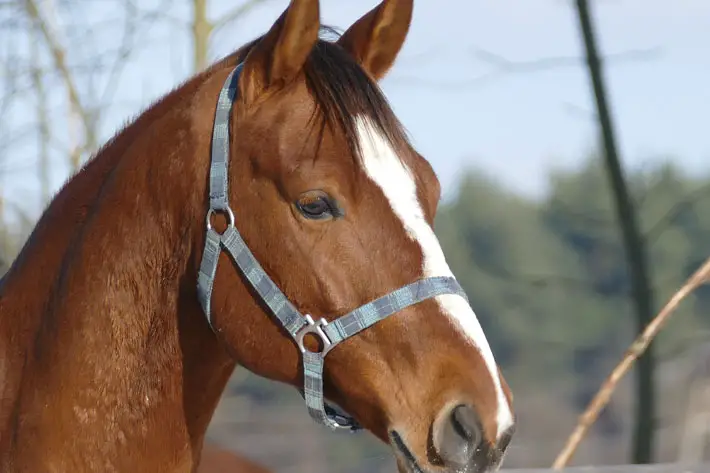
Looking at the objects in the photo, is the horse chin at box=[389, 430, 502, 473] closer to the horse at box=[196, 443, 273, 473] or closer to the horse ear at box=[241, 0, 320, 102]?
the horse ear at box=[241, 0, 320, 102]

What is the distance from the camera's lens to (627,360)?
13.5 feet

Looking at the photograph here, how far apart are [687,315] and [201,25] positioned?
73.7 feet

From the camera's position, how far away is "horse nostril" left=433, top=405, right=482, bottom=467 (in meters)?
2.08

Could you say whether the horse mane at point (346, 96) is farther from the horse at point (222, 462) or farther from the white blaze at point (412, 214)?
the horse at point (222, 462)

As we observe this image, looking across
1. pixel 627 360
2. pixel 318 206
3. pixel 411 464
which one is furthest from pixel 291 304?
Answer: pixel 627 360

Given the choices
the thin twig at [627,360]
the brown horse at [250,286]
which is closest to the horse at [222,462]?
the brown horse at [250,286]

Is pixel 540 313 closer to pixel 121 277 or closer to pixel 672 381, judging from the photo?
pixel 672 381

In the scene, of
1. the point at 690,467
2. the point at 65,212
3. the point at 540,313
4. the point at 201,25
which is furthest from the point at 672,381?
the point at 65,212

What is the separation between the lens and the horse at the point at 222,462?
3490 millimetres

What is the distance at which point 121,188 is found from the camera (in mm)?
2475

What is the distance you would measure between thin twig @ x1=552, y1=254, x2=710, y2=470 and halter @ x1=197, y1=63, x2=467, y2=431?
1942 mm

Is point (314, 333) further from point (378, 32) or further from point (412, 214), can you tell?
point (378, 32)

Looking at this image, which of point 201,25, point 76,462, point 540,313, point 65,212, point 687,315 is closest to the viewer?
point 76,462

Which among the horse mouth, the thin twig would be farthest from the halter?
the thin twig
